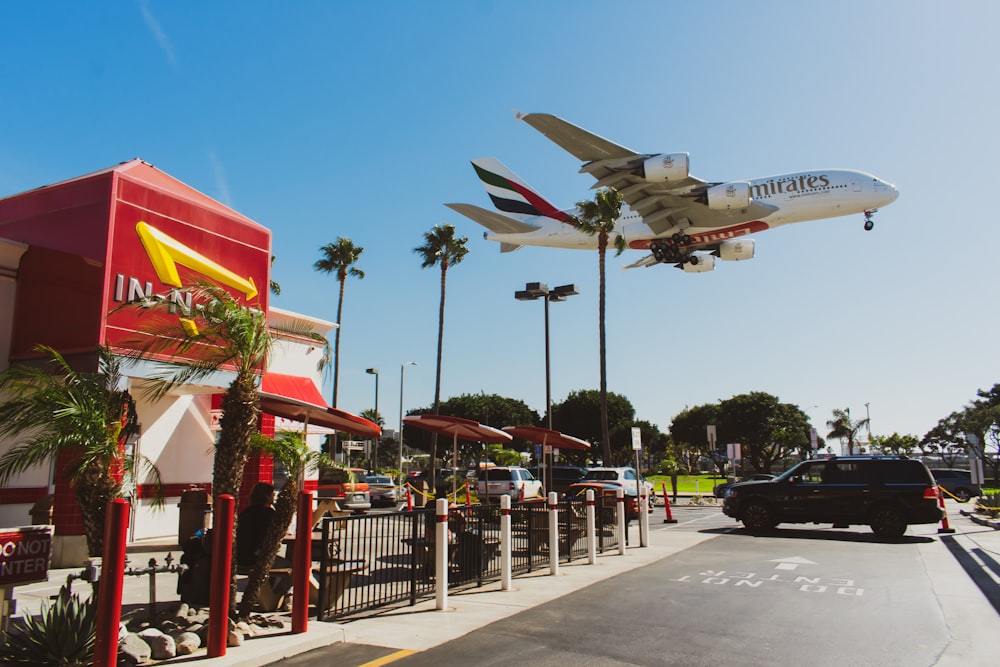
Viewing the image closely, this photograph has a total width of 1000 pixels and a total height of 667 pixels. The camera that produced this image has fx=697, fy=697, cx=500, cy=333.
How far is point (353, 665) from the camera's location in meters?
5.96

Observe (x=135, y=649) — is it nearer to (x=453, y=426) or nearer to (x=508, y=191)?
(x=453, y=426)

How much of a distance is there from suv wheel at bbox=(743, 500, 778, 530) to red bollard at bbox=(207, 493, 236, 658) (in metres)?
15.3

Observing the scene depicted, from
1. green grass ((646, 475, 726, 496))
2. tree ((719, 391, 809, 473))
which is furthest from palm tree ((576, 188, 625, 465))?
tree ((719, 391, 809, 473))

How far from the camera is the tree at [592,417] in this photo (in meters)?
73.9

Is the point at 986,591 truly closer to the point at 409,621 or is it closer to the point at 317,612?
the point at 409,621

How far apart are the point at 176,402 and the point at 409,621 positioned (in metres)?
11.8

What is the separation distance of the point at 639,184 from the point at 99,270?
73.9ft

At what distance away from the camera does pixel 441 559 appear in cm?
847

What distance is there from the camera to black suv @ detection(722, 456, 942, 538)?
16.7 metres

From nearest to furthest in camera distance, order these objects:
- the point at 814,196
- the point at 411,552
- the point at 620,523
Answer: the point at 411,552, the point at 620,523, the point at 814,196

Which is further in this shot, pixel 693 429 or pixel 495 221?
pixel 693 429

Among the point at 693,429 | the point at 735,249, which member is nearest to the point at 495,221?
the point at 735,249

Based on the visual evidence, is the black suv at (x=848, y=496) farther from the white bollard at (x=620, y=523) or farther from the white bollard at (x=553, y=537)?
the white bollard at (x=553, y=537)

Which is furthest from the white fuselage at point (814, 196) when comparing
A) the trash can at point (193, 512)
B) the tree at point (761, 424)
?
the tree at point (761, 424)
